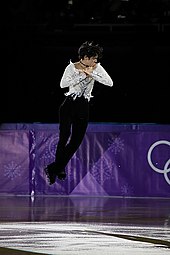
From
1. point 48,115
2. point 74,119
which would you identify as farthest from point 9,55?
point 74,119

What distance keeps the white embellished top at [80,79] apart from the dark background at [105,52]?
6.93m

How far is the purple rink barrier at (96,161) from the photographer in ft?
39.3

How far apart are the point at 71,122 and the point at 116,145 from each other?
3.96 meters

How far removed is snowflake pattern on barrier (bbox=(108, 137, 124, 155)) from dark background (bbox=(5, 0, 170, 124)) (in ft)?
9.74

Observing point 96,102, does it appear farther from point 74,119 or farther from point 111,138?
point 74,119

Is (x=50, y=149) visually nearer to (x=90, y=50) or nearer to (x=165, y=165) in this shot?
(x=165, y=165)

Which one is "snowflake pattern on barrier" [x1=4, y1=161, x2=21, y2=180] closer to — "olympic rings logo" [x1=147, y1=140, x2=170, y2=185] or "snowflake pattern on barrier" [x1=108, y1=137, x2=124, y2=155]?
"snowflake pattern on barrier" [x1=108, y1=137, x2=124, y2=155]

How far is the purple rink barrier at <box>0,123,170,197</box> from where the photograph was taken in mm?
11969

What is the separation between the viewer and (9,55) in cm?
1567

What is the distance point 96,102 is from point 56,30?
66.2 inches

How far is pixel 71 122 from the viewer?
823 centimetres

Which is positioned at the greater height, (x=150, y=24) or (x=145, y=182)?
(x=150, y=24)

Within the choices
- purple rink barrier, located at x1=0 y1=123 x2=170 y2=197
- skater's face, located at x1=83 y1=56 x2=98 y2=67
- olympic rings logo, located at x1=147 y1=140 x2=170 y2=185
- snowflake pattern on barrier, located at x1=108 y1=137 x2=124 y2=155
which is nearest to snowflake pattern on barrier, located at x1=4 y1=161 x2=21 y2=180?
purple rink barrier, located at x1=0 y1=123 x2=170 y2=197

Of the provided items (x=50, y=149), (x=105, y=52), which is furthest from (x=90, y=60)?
(x=105, y=52)
